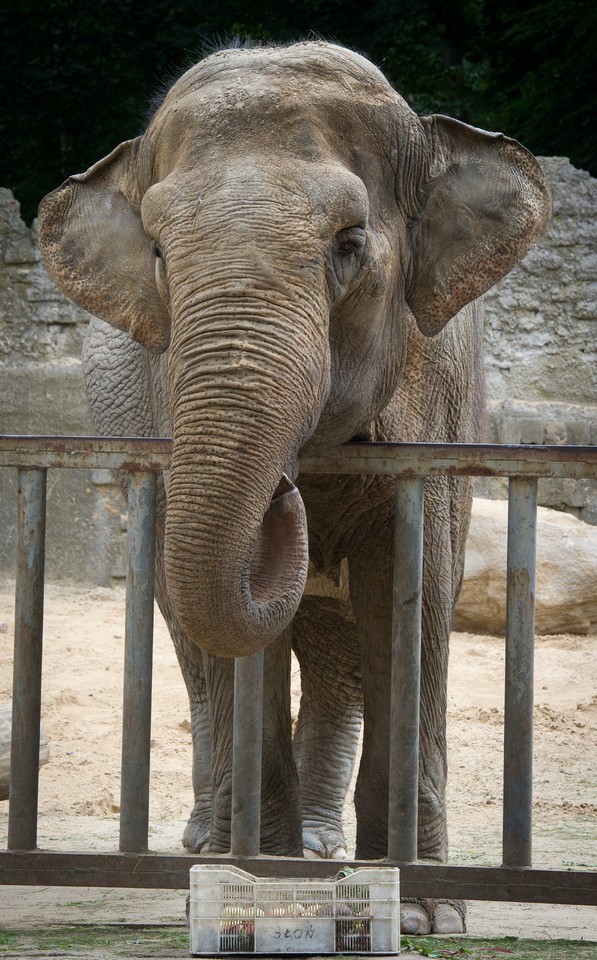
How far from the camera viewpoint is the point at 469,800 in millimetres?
6613

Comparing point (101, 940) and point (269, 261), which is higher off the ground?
point (269, 261)

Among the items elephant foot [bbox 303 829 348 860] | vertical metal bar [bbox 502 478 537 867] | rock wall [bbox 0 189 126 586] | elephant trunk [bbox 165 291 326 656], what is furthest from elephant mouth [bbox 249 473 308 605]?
rock wall [bbox 0 189 126 586]

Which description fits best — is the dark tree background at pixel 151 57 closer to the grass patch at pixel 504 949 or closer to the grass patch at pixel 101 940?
the grass patch at pixel 101 940

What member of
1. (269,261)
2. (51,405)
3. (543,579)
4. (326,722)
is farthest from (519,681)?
(51,405)

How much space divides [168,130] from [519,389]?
7.86m

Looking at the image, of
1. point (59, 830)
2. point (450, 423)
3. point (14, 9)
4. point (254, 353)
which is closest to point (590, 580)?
point (59, 830)

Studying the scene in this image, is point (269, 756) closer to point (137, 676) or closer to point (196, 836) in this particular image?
point (137, 676)

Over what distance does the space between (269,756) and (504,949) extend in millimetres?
1006

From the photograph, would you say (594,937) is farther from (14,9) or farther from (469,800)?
(14,9)

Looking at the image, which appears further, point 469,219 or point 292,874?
point 469,219

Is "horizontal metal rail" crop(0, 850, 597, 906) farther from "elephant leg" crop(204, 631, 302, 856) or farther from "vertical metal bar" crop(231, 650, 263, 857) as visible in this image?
"elephant leg" crop(204, 631, 302, 856)

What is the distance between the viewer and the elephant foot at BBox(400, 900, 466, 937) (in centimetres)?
381

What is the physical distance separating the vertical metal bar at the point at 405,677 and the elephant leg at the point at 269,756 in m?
0.77

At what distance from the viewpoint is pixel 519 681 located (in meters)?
3.26
